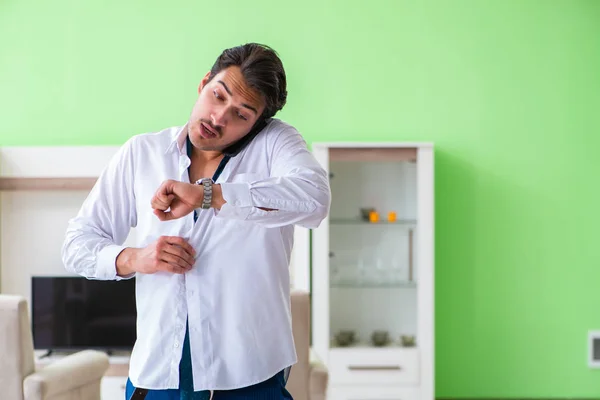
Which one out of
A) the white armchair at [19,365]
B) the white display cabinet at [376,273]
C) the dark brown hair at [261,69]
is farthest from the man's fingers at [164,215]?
the white display cabinet at [376,273]

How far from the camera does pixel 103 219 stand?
4.78 ft

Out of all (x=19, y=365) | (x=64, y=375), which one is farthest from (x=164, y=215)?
(x=64, y=375)

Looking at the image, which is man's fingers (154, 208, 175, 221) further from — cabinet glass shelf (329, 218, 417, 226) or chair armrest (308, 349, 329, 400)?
cabinet glass shelf (329, 218, 417, 226)

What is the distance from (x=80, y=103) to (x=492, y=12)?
8.58 feet

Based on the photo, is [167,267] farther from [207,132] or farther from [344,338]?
[344,338]

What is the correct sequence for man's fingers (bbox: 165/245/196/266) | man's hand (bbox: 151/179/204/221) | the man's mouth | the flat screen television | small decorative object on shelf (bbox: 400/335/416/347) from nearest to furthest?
man's hand (bbox: 151/179/204/221) → man's fingers (bbox: 165/245/196/266) → the man's mouth → small decorative object on shelf (bbox: 400/335/416/347) → the flat screen television

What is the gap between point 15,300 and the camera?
2652 mm

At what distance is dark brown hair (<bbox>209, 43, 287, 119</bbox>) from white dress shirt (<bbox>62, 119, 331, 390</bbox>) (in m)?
0.08

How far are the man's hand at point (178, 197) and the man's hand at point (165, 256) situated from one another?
0.30 feet

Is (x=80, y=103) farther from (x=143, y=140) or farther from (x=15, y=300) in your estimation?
(x=143, y=140)

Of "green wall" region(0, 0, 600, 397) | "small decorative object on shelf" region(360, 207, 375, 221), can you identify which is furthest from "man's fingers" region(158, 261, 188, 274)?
"green wall" region(0, 0, 600, 397)

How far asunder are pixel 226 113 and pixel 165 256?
30 cm

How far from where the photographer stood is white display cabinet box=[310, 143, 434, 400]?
4.06 metres

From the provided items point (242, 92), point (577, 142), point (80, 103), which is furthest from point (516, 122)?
point (242, 92)
